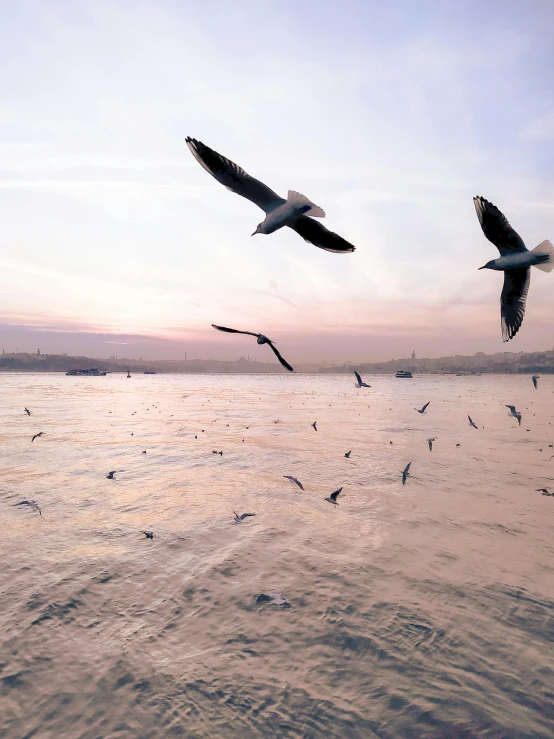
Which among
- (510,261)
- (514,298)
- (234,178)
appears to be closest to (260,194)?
(234,178)

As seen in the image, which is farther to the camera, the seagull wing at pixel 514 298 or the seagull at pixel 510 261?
the seagull wing at pixel 514 298

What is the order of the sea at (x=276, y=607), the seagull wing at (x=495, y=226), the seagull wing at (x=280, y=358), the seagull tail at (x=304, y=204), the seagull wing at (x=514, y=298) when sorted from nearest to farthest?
the seagull wing at (x=280, y=358) → the seagull tail at (x=304, y=204) → the seagull wing at (x=495, y=226) → the seagull wing at (x=514, y=298) → the sea at (x=276, y=607)

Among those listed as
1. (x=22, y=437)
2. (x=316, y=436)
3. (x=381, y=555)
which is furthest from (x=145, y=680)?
(x=22, y=437)

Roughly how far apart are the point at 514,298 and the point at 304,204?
5.59 ft

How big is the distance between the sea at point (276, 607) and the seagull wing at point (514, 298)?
4546 millimetres

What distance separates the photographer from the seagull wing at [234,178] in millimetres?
2873

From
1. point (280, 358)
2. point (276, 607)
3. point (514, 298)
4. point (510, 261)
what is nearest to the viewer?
point (280, 358)

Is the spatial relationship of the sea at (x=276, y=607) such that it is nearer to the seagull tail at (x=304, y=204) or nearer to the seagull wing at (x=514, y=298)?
the seagull wing at (x=514, y=298)

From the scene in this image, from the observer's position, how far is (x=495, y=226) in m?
2.87

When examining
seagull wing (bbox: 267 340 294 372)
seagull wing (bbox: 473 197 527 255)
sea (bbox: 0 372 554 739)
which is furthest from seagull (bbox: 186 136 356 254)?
sea (bbox: 0 372 554 739)

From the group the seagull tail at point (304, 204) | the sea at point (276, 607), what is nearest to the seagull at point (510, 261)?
the seagull tail at point (304, 204)

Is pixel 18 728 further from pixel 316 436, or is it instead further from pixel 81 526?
pixel 316 436

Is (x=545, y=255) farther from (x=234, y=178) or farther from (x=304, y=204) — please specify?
(x=234, y=178)

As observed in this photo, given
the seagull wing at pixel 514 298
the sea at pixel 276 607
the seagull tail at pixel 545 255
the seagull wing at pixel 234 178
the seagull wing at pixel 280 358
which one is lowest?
the sea at pixel 276 607
